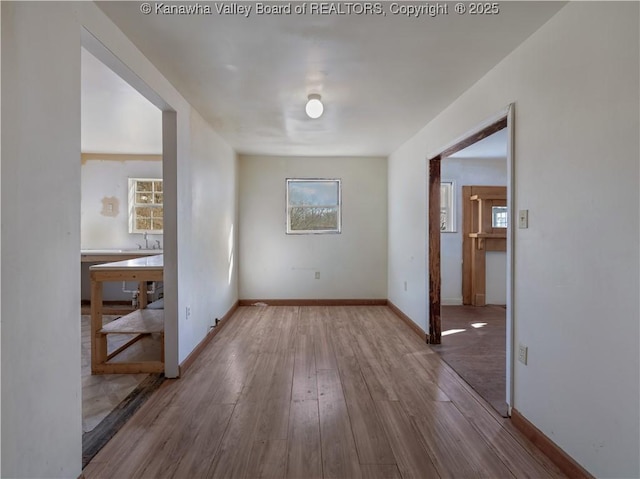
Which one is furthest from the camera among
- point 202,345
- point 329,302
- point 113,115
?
point 329,302

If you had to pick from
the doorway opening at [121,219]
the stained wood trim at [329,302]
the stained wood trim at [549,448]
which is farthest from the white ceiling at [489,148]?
the doorway opening at [121,219]

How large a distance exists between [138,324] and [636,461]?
3300 mm

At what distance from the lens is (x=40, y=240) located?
4.16 ft

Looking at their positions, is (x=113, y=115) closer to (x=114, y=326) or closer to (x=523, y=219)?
(x=114, y=326)

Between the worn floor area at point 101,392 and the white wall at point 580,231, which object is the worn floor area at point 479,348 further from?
the worn floor area at point 101,392

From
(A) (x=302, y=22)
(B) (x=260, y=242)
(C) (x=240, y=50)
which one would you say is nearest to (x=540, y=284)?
(A) (x=302, y=22)

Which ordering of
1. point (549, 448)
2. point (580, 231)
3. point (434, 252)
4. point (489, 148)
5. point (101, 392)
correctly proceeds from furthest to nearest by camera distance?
point (489, 148) < point (434, 252) < point (101, 392) < point (549, 448) < point (580, 231)

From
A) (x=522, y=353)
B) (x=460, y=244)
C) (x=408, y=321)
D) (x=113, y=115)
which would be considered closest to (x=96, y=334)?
(x=113, y=115)

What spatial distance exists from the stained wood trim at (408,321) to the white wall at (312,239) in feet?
1.29

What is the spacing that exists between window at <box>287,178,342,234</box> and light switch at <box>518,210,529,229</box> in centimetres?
328

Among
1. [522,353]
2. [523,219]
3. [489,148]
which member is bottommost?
[522,353]

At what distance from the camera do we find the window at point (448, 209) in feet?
17.1

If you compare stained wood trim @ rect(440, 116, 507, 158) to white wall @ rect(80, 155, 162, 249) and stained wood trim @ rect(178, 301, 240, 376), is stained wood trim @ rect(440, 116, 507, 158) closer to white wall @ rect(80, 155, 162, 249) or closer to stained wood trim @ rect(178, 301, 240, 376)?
stained wood trim @ rect(178, 301, 240, 376)

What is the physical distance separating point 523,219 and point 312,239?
3453mm
